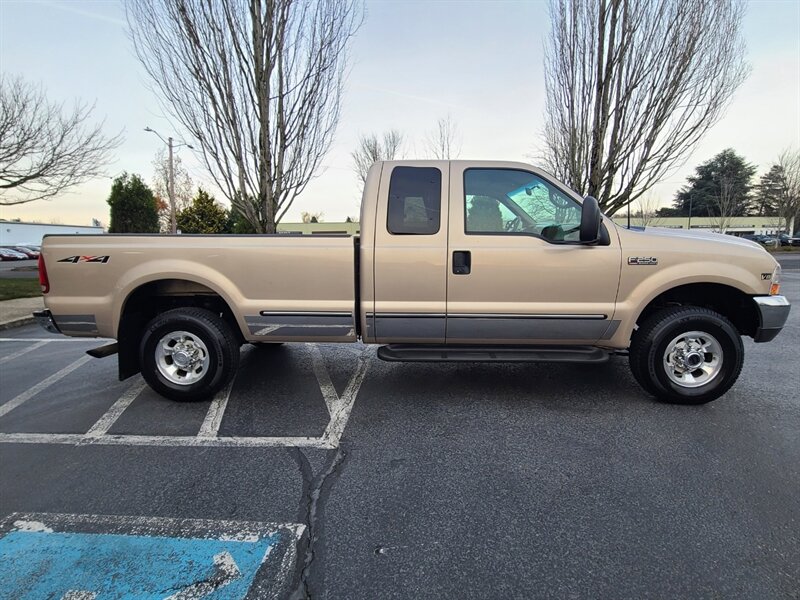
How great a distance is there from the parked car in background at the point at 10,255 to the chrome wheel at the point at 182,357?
154 ft

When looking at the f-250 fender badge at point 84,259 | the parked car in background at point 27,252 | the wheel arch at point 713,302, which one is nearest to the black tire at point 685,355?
the wheel arch at point 713,302

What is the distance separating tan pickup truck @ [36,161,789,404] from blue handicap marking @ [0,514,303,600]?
1.69 meters

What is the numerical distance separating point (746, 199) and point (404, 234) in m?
73.9

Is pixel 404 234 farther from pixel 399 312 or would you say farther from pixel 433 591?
pixel 433 591

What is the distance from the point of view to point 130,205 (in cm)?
2300

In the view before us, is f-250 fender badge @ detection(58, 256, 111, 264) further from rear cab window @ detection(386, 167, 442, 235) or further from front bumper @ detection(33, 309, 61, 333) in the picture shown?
rear cab window @ detection(386, 167, 442, 235)

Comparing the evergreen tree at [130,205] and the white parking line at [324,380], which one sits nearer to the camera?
the white parking line at [324,380]

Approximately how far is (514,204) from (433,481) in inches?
97.9

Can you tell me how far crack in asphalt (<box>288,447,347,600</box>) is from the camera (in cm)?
196

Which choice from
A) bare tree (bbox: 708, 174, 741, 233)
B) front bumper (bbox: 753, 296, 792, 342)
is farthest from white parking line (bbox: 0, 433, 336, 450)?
bare tree (bbox: 708, 174, 741, 233)

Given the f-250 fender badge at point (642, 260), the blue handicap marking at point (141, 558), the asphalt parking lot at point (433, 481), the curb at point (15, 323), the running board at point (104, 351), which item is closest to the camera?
the blue handicap marking at point (141, 558)

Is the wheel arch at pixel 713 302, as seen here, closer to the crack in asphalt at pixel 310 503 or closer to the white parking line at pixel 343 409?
the white parking line at pixel 343 409

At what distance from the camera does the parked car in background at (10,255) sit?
37.9 m

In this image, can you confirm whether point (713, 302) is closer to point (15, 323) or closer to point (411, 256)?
point (411, 256)
